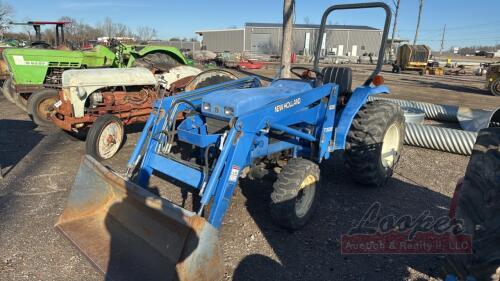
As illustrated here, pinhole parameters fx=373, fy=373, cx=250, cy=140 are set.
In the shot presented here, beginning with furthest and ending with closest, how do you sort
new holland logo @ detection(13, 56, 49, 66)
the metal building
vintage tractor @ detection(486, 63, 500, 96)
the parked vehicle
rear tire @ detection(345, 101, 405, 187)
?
the metal building
the parked vehicle
vintage tractor @ detection(486, 63, 500, 96)
new holland logo @ detection(13, 56, 49, 66)
rear tire @ detection(345, 101, 405, 187)

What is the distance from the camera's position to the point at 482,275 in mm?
1997

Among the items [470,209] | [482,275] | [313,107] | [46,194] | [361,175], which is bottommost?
[46,194]

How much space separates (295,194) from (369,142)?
1403 mm

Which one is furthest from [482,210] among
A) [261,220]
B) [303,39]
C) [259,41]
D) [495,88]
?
[259,41]

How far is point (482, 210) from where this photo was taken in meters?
1.99

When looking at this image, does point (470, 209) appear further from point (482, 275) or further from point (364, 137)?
point (364, 137)

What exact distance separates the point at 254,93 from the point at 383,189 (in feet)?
7.10

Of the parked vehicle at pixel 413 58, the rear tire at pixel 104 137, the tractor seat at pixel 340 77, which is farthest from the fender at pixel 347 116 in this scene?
the parked vehicle at pixel 413 58

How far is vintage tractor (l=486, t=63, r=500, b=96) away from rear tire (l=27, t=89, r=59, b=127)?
16.4 meters

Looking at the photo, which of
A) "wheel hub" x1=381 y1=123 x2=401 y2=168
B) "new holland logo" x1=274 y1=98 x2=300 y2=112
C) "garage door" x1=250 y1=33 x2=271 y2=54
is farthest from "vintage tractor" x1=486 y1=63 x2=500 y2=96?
"garage door" x1=250 y1=33 x2=271 y2=54

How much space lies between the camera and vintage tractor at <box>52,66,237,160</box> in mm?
5320

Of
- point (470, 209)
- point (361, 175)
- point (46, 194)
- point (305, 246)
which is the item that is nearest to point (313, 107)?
point (361, 175)

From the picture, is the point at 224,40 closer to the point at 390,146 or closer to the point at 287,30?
the point at 287,30

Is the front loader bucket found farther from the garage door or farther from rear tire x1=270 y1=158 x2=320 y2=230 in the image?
the garage door
